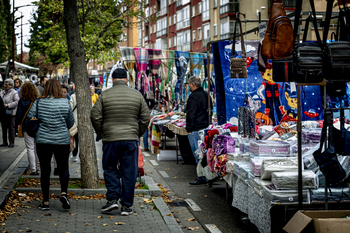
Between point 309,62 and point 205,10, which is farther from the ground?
point 205,10

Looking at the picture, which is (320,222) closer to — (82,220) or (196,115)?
(82,220)

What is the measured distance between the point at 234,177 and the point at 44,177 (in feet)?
9.23

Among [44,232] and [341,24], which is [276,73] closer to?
[341,24]

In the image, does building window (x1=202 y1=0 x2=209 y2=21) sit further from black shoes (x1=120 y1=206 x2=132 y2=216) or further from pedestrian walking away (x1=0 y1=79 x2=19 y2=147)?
black shoes (x1=120 y1=206 x2=132 y2=216)

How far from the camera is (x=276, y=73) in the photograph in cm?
562

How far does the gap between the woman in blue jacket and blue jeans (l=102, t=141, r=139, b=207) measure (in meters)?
0.69

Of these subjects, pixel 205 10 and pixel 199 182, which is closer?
pixel 199 182

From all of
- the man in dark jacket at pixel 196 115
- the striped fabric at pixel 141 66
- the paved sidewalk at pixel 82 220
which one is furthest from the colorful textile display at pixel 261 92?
the striped fabric at pixel 141 66

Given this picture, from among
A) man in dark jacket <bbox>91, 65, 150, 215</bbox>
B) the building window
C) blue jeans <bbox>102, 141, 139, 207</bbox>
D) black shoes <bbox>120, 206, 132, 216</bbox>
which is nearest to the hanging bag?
man in dark jacket <bbox>91, 65, 150, 215</bbox>

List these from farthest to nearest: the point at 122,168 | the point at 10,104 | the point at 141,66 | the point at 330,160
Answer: the point at 141,66
the point at 10,104
the point at 122,168
the point at 330,160

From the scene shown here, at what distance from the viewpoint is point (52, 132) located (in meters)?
6.84

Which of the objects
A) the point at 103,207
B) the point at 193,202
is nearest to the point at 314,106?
the point at 193,202

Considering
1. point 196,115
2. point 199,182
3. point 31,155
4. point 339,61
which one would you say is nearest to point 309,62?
point 339,61

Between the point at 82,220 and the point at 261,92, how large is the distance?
4942mm
